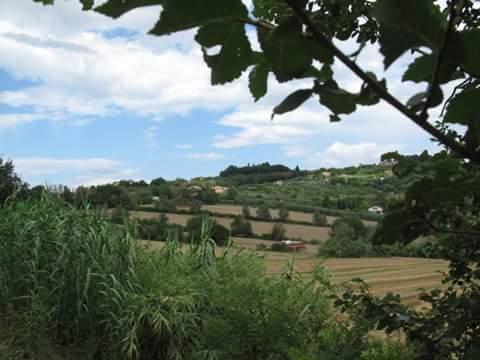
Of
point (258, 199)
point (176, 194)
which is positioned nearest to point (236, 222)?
point (176, 194)

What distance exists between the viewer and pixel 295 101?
59 centimetres

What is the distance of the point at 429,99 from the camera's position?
1.63 feet

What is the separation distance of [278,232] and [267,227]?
0.24 m

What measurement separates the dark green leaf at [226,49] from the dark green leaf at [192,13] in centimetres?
2

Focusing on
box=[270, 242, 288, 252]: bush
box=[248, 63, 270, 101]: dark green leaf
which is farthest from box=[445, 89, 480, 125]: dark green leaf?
box=[270, 242, 288, 252]: bush

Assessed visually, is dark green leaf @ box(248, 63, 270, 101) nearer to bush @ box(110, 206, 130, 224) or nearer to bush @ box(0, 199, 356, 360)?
bush @ box(0, 199, 356, 360)

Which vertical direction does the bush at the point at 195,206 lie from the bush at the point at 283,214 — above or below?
above

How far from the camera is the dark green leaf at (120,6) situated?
49 cm

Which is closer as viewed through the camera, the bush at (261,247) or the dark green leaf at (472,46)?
the dark green leaf at (472,46)

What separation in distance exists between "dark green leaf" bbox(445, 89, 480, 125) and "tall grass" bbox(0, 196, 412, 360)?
8.79 ft

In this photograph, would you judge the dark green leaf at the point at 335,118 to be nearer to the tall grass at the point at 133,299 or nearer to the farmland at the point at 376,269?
the farmland at the point at 376,269

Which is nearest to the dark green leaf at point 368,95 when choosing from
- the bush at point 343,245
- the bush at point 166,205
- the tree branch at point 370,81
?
the tree branch at point 370,81

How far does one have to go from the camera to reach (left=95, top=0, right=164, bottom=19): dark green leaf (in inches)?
19.5

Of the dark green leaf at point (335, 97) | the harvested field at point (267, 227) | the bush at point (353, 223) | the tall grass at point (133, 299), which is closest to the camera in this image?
the dark green leaf at point (335, 97)
